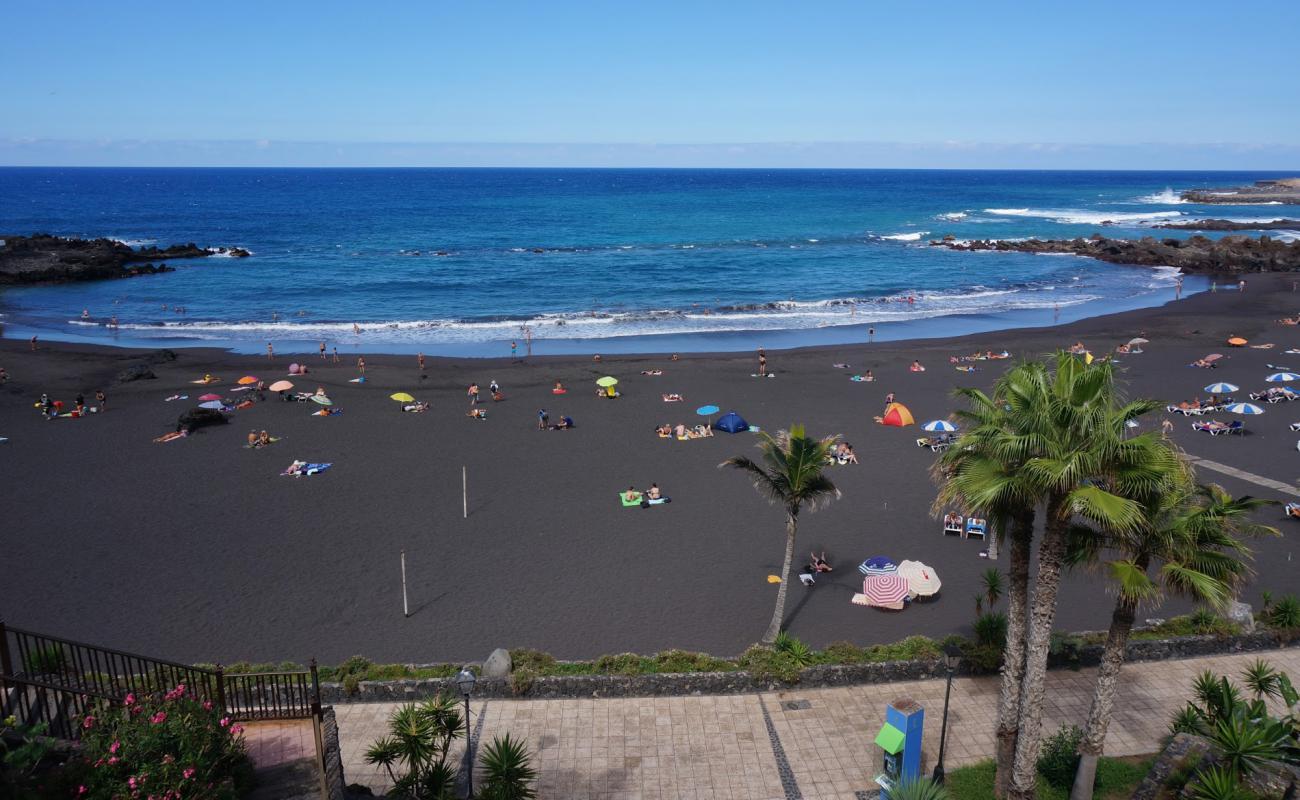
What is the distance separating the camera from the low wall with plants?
47.0 feet

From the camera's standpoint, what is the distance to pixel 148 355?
134 feet

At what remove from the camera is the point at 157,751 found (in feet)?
28.5

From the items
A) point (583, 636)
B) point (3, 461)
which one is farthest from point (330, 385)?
point (583, 636)

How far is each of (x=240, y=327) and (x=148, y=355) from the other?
33.2 feet

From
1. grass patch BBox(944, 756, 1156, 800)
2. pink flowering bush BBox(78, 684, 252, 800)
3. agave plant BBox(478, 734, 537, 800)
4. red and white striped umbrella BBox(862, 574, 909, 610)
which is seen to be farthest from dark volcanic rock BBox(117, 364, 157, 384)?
grass patch BBox(944, 756, 1156, 800)

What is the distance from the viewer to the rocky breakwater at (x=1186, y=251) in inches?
2714

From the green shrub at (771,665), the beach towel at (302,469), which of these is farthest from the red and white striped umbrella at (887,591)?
the beach towel at (302,469)

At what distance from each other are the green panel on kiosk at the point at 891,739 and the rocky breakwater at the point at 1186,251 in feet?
238

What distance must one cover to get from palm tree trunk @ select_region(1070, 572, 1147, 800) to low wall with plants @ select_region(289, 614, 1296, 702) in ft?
12.6

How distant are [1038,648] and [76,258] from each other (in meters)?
81.2

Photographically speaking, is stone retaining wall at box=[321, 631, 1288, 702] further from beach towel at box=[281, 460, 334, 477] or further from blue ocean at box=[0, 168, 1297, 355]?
blue ocean at box=[0, 168, 1297, 355]

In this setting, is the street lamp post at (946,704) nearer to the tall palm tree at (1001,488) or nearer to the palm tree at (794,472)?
the tall palm tree at (1001,488)

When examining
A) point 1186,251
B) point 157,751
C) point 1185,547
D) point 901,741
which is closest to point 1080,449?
point 1185,547

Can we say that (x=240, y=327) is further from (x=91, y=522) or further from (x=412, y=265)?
(x=91, y=522)
